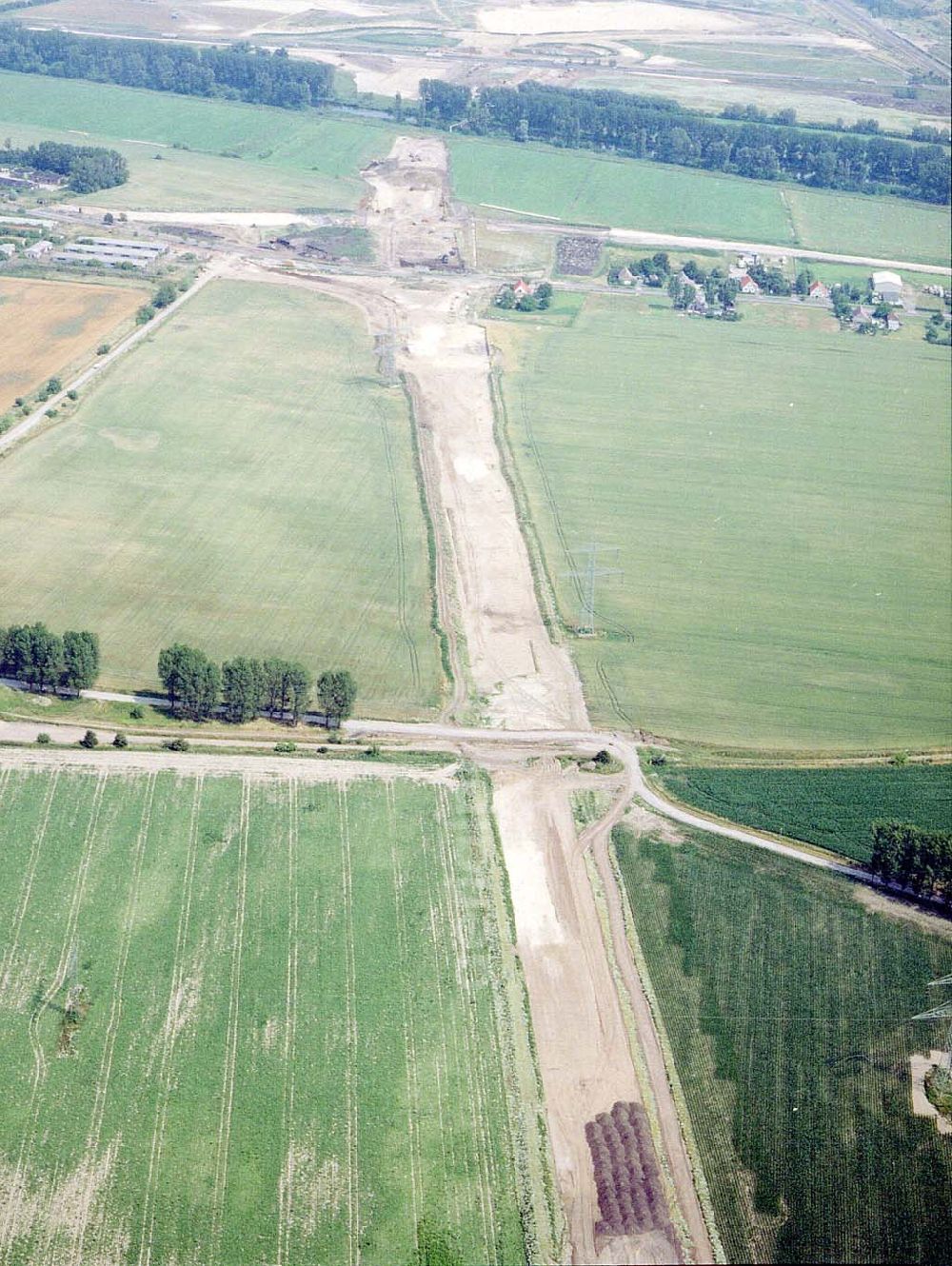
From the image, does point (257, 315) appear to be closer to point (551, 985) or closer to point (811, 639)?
point (811, 639)

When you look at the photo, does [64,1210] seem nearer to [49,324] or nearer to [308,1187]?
[308,1187]

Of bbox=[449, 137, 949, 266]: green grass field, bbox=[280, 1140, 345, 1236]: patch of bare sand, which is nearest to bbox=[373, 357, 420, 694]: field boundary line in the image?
bbox=[280, 1140, 345, 1236]: patch of bare sand

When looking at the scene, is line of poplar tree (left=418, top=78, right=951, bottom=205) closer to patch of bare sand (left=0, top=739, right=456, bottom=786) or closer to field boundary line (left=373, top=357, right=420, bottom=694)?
field boundary line (left=373, top=357, right=420, bottom=694)

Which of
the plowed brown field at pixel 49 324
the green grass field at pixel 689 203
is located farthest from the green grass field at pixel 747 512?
the plowed brown field at pixel 49 324

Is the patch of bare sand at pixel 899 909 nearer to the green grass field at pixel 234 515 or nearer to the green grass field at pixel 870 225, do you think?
the green grass field at pixel 234 515

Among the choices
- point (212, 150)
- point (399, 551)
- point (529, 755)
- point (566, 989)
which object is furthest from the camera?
point (212, 150)

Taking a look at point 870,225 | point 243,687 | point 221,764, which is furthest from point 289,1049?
point 870,225
